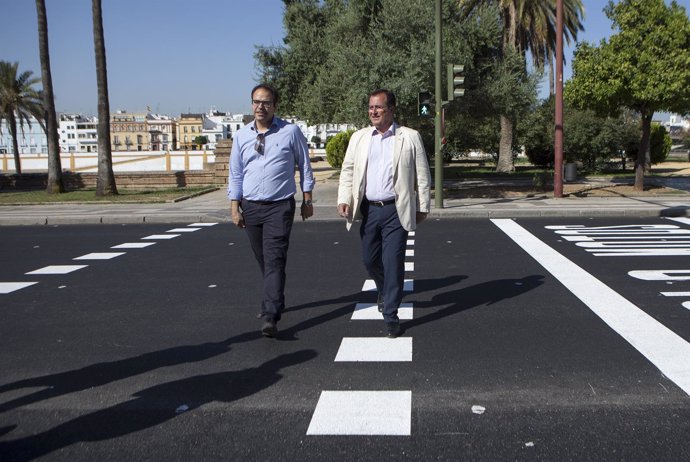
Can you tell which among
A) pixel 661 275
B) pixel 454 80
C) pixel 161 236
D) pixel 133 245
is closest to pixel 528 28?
pixel 454 80

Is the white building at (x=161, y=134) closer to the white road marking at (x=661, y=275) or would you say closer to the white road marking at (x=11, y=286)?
the white road marking at (x=11, y=286)

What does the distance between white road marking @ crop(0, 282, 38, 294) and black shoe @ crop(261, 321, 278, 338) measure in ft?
11.7

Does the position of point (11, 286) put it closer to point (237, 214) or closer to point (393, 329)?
point (237, 214)

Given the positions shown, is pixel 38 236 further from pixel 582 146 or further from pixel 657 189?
pixel 582 146

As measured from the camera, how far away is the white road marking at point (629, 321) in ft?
14.7

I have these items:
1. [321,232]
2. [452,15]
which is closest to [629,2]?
[452,15]

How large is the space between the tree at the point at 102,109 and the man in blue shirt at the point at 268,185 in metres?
15.9

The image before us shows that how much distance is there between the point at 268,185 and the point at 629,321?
3.03 metres

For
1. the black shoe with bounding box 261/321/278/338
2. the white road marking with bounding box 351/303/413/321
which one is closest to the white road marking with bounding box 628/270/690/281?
the white road marking with bounding box 351/303/413/321

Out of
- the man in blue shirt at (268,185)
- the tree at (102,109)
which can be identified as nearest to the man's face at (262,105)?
the man in blue shirt at (268,185)

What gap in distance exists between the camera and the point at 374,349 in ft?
16.4

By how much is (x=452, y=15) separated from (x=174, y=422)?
18412mm

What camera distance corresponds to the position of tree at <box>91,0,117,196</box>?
19.8 meters

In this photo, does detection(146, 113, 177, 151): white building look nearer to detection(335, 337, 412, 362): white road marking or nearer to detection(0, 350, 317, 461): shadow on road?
detection(335, 337, 412, 362): white road marking
